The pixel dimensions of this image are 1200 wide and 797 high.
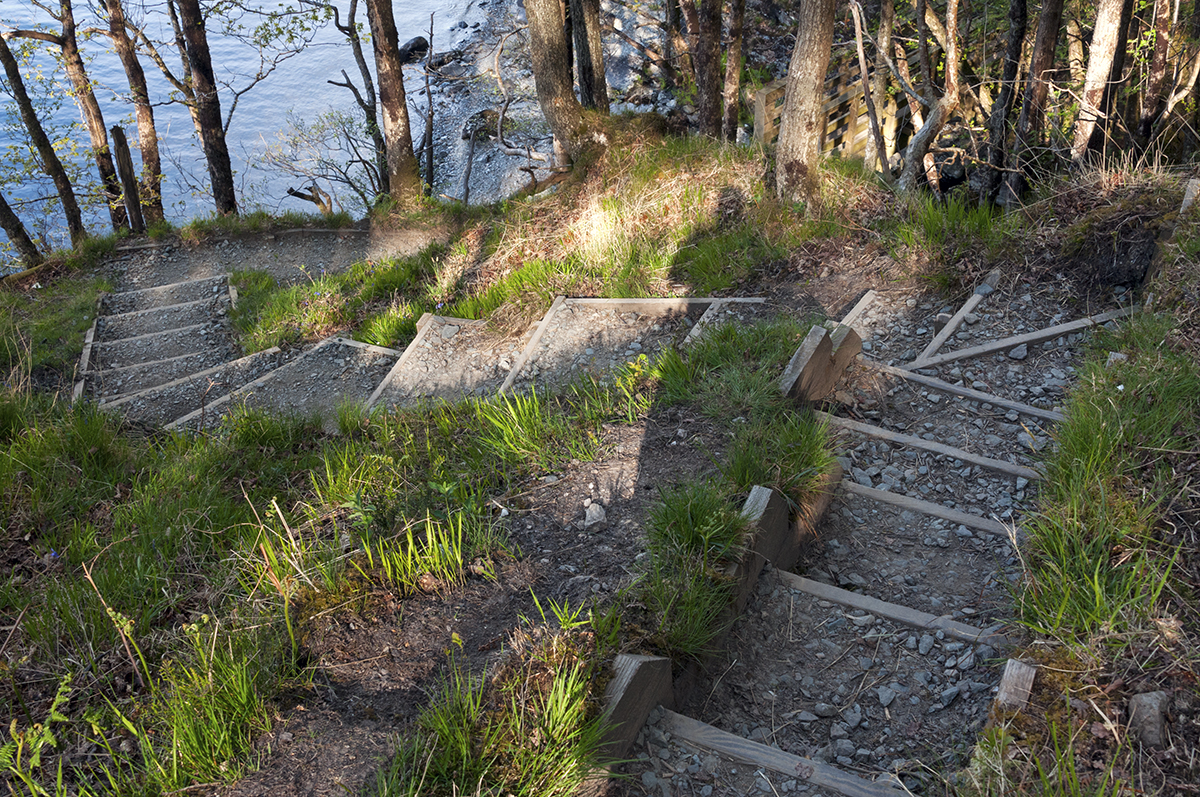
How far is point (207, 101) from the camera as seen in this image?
12594 millimetres

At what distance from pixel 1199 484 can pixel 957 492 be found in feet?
3.61

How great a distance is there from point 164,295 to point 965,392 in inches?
414

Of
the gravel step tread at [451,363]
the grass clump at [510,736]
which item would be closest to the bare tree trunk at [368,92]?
the gravel step tread at [451,363]

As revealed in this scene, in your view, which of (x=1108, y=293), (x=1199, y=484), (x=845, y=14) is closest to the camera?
(x=1199, y=484)

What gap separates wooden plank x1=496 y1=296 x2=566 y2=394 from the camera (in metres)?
6.13

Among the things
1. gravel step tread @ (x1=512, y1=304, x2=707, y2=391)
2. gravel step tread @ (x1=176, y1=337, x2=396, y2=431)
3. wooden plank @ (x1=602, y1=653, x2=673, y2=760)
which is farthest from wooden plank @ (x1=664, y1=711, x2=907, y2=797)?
gravel step tread @ (x1=176, y1=337, x2=396, y2=431)

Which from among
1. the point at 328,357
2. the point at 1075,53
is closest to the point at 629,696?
the point at 328,357

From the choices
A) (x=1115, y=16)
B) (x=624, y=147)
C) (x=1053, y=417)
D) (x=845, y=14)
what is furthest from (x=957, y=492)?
(x=845, y=14)

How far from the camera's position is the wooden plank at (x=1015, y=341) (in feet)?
15.8

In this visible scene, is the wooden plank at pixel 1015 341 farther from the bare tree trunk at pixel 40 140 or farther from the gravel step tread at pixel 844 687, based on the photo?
the bare tree trunk at pixel 40 140

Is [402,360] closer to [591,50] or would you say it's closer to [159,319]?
[159,319]

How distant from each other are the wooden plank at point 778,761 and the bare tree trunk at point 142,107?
13.9 meters

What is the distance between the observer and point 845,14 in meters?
14.7

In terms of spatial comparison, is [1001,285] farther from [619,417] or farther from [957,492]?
[619,417]
